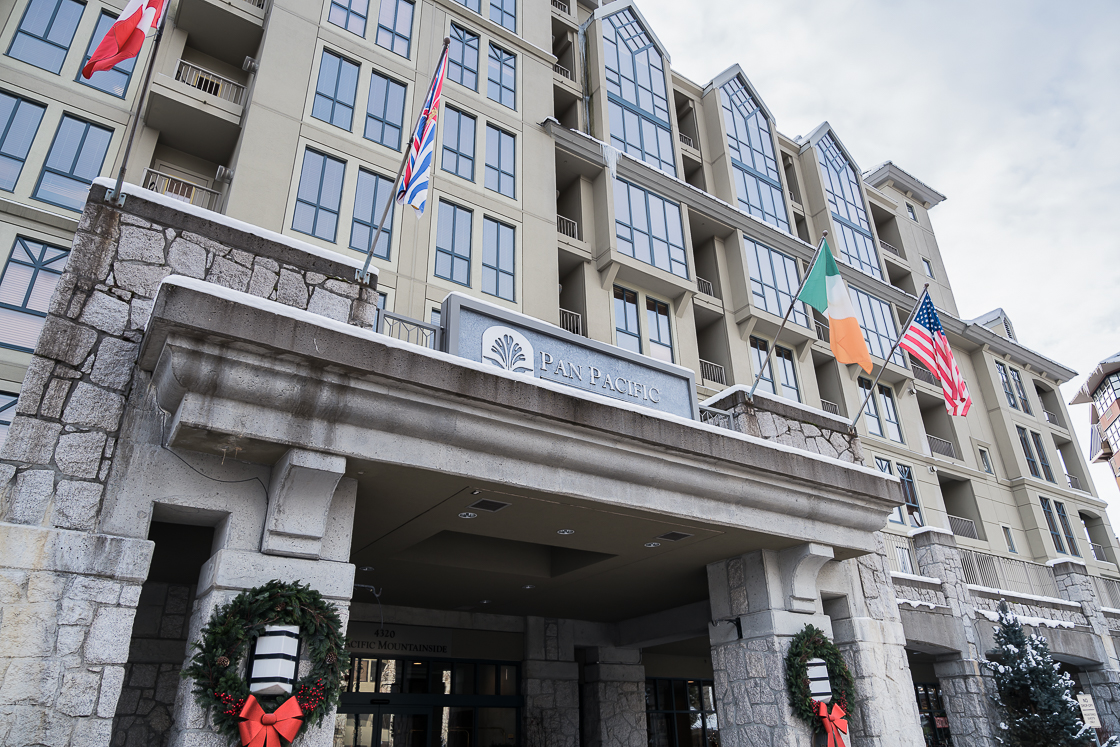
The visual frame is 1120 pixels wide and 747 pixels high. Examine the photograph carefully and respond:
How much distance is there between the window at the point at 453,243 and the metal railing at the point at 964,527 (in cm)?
2384

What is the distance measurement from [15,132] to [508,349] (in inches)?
584

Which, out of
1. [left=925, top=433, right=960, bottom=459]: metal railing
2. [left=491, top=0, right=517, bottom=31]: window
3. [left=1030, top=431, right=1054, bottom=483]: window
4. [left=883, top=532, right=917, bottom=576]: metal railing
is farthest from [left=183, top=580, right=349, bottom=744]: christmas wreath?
[left=1030, top=431, right=1054, bottom=483]: window

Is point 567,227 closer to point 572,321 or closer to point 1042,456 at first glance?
point 572,321

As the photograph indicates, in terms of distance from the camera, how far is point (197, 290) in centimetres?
576

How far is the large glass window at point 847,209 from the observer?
107 feet

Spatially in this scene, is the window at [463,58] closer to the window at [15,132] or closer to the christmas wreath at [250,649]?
the window at [15,132]

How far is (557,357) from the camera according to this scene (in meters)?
8.67

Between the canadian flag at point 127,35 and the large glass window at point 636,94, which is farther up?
the large glass window at point 636,94

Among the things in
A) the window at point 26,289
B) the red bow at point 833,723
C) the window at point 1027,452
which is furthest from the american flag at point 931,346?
the window at point 1027,452

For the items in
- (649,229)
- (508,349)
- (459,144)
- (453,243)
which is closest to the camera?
(508,349)

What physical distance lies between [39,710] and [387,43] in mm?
19711

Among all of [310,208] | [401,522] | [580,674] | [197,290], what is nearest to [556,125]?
[310,208]

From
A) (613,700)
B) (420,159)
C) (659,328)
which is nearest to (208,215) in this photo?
(420,159)

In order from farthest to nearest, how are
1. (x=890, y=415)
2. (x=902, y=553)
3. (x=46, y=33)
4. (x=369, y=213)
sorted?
(x=890, y=415) < (x=369, y=213) < (x=46, y=33) < (x=902, y=553)
